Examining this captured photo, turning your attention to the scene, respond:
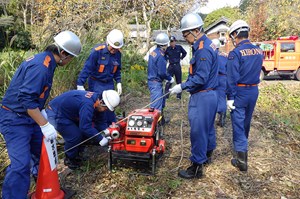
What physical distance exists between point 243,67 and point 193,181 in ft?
5.52

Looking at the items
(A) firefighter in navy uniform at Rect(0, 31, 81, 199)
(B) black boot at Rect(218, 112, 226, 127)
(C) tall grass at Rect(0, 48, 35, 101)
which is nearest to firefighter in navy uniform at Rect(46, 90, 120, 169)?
(A) firefighter in navy uniform at Rect(0, 31, 81, 199)

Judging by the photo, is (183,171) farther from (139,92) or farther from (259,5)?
(259,5)

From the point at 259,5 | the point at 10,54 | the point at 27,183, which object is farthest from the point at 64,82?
the point at 259,5

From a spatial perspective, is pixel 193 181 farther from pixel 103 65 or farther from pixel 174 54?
pixel 174 54

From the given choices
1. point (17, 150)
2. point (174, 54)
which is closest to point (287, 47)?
point (174, 54)

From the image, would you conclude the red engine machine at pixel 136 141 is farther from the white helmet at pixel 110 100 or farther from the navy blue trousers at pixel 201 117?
the navy blue trousers at pixel 201 117

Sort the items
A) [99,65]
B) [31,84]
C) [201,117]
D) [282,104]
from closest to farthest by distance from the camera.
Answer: [31,84]
[201,117]
[99,65]
[282,104]

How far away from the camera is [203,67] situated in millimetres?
3193

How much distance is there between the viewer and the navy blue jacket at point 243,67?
370cm

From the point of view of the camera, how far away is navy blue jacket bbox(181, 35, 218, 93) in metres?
3.20

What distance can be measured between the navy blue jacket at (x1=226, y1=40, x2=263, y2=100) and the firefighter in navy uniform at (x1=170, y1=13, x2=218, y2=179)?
0.45 meters

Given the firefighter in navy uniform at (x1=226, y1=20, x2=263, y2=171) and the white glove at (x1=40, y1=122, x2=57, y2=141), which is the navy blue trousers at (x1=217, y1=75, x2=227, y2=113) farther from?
the white glove at (x1=40, y1=122, x2=57, y2=141)

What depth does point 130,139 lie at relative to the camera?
3383mm

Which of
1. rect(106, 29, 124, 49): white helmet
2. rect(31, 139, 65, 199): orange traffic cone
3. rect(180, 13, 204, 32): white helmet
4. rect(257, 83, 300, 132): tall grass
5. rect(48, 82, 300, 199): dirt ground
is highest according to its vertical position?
rect(180, 13, 204, 32): white helmet
